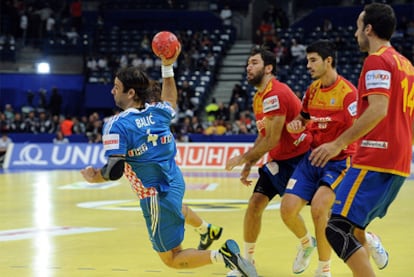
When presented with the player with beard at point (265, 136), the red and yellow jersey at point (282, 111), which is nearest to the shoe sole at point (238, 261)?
the player with beard at point (265, 136)

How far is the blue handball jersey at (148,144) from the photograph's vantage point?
6.82 metres

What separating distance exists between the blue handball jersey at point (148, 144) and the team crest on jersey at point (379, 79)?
1.89 meters

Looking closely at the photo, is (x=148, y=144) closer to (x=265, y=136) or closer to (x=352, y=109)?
(x=265, y=136)

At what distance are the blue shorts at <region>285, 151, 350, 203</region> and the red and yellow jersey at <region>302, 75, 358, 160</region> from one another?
0.37ft

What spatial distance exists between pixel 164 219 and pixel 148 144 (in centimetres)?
61

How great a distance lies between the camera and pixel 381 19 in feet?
19.8

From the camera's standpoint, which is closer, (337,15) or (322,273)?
(322,273)

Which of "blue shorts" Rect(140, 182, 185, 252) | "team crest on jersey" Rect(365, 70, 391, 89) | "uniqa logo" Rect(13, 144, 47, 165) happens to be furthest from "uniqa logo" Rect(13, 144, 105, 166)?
"team crest on jersey" Rect(365, 70, 391, 89)

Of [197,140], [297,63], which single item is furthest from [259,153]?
[297,63]

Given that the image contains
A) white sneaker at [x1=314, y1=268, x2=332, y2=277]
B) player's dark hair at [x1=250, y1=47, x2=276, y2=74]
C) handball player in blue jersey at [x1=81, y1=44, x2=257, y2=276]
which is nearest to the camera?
handball player in blue jersey at [x1=81, y1=44, x2=257, y2=276]

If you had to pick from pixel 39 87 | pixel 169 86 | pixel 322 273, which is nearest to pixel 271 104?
pixel 169 86

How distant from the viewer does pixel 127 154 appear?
274 inches

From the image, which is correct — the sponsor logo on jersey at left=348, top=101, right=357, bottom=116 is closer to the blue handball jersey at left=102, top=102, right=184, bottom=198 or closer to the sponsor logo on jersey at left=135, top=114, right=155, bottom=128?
the blue handball jersey at left=102, top=102, right=184, bottom=198

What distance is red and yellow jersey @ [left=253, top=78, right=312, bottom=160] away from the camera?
8367 mm
